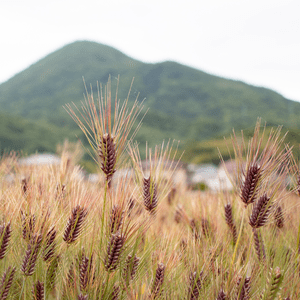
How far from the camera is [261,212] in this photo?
0.90 meters

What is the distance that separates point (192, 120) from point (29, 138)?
34.4m

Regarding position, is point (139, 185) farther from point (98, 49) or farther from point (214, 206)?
point (98, 49)

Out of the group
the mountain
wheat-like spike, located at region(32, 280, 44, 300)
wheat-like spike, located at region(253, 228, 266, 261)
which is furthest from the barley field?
the mountain

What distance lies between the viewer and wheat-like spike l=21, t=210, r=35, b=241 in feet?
2.93

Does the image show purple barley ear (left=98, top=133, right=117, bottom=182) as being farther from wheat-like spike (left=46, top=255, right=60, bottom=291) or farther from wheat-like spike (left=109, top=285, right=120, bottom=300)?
wheat-like spike (left=46, top=255, right=60, bottom=291)

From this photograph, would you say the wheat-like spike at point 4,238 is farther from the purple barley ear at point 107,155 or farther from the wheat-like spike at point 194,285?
the wheat-like spike at point 194,285

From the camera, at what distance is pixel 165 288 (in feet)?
3.16

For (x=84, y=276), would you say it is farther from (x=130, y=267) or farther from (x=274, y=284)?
(x=274, y=284)

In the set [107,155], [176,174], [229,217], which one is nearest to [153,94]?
[176,174]

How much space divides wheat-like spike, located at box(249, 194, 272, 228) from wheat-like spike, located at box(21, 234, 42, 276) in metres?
0.78

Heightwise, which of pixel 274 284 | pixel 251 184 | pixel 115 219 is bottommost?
pixel 274 284

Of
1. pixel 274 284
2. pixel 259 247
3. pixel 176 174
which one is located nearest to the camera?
pixel 274 284

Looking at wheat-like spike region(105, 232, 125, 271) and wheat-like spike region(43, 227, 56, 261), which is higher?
wheat-like spike region(105, 232, 125, 271)

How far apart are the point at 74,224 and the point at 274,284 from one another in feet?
2.25
